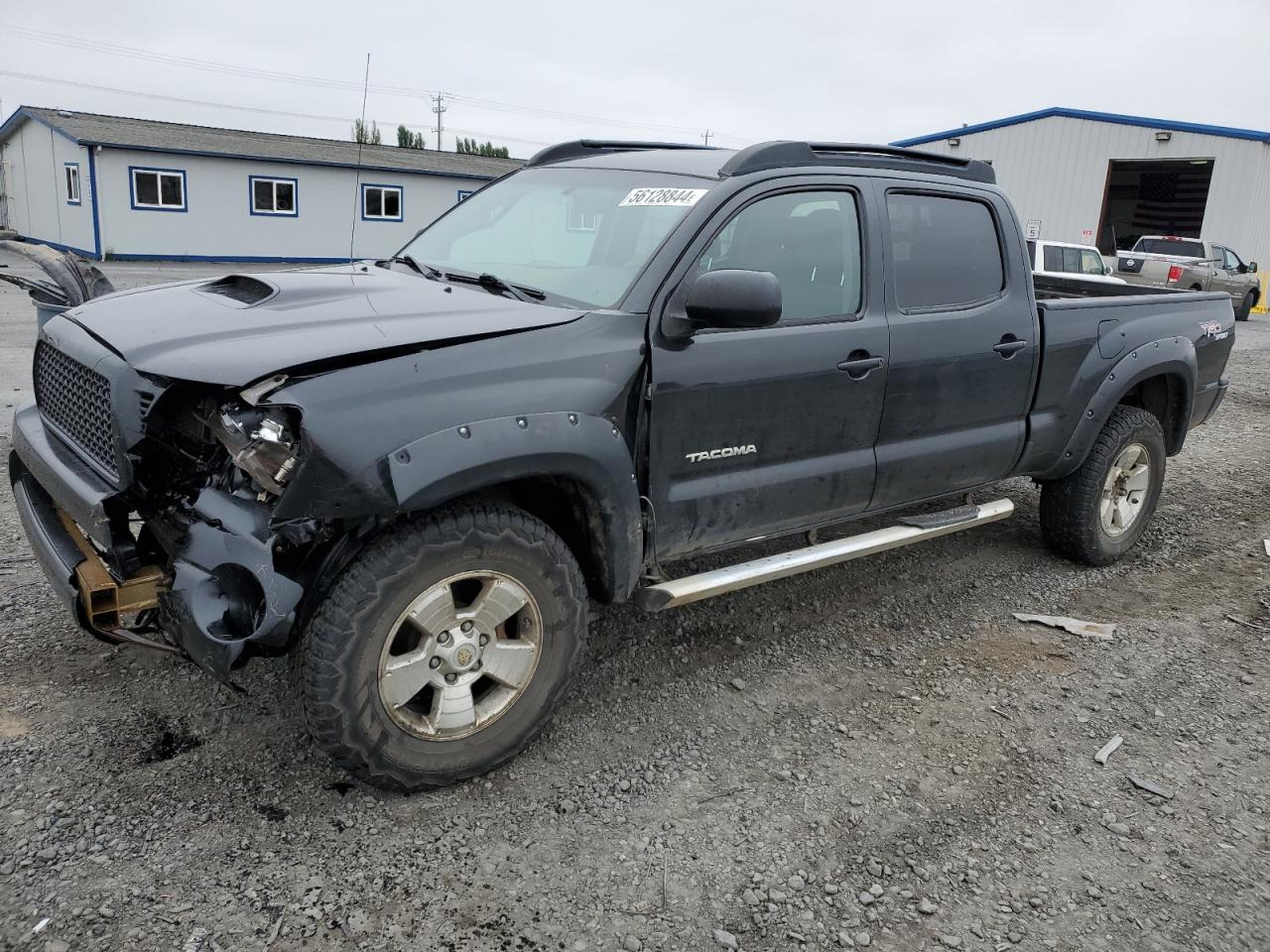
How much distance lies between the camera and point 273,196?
27328 millimetres

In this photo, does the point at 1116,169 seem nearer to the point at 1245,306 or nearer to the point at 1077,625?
the point at 1245,306

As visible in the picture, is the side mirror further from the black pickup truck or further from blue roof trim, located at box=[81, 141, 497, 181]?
blue roof trim, located at box=[81, 141, 497, 181]

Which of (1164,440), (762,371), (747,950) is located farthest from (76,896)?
(1164,440)

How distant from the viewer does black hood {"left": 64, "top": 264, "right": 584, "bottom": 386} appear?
2.74 meters

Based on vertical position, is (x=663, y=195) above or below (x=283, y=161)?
below

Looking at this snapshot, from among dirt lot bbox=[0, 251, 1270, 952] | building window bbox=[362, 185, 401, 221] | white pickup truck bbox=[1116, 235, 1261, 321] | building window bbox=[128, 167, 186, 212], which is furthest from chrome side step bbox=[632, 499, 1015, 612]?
building window bbox=[362, 185, 401, 221]

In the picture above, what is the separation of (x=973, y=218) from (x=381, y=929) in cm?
375

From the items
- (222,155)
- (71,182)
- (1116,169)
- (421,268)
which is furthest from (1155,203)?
(421,268)

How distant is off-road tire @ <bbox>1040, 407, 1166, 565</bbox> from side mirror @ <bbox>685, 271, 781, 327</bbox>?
107 inches

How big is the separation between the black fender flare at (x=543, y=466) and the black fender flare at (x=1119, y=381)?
2667 millimetres

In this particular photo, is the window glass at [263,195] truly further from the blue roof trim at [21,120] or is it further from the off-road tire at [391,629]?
the off-road tire at [391,629]

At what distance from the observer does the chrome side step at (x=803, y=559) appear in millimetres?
3480

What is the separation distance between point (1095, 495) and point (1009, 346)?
1.22 meters

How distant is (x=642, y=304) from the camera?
130 inches
